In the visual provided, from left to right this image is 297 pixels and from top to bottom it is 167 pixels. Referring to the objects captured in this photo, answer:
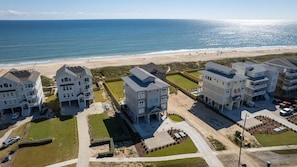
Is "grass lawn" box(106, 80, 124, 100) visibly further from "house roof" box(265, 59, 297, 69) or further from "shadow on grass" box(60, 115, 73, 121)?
"house roof" box(265, 59, 297, 69)

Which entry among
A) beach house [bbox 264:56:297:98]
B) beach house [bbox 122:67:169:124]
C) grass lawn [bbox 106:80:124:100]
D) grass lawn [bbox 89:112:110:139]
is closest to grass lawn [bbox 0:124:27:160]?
grass lawn [bbox 89:112:110:139]

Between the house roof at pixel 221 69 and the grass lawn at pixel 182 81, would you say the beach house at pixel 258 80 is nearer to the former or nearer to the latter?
the house roof at pixel 221 69

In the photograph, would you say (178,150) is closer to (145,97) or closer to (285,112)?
(145,97)

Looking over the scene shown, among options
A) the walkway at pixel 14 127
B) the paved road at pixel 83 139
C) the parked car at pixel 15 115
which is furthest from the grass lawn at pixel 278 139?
the parked car at pixel 15 115

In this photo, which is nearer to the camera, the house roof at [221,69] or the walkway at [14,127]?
the walkway at [14,127]

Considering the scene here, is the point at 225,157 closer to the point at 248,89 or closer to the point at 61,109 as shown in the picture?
the point at 248,89

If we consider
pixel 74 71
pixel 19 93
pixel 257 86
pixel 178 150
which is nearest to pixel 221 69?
pixel 257 86
